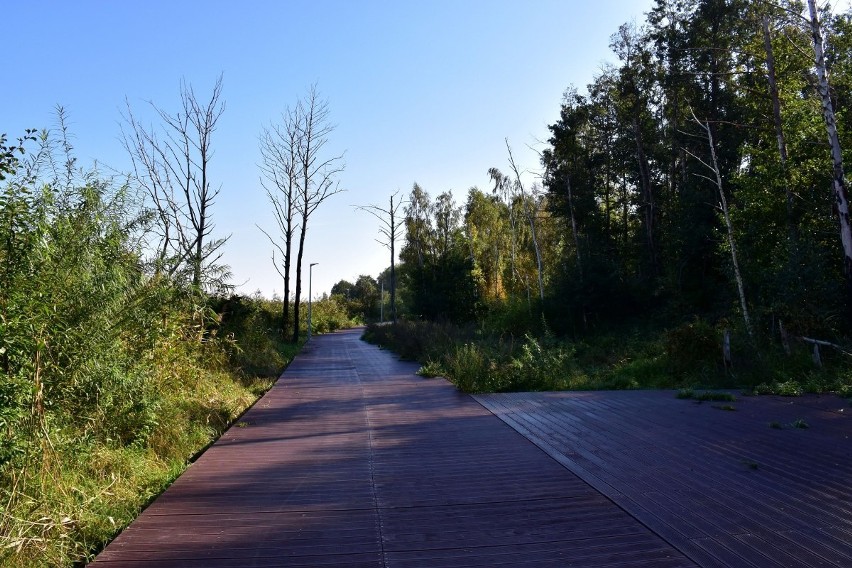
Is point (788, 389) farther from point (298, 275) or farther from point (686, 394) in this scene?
point (298, 275)

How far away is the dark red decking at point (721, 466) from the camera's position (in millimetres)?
3523

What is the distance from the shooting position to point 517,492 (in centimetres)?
460

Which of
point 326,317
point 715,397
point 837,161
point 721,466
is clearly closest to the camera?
point 721,466

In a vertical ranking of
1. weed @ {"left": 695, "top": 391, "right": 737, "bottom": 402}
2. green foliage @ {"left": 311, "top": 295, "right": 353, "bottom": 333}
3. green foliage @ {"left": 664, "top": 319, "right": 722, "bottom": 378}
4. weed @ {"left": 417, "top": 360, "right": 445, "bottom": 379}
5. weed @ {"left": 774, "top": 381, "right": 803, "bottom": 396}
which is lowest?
weed @ {"left": 695, "top": 391, "right": 737, "bottom": 402}

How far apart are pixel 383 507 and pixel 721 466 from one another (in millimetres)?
2898

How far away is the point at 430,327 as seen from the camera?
21234 mm

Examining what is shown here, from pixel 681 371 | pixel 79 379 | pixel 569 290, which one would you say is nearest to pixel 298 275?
pixel 569 290

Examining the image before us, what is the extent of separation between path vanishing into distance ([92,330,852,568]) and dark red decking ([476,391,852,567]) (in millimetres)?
17

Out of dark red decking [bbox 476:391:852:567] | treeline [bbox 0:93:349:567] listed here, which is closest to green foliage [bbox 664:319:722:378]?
dark red decking [bbox 476:391:852:567]

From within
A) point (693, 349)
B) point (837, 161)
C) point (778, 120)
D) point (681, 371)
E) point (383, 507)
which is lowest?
point (383, 507)

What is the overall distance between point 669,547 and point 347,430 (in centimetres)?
452

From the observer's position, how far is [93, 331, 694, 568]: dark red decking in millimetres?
3453

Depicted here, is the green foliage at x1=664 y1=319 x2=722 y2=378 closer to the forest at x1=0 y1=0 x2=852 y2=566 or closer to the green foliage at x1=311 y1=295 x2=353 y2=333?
the forest at x1=0 y1=0 x2=852 y2=566

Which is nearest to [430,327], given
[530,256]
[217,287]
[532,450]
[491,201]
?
[217,287]
